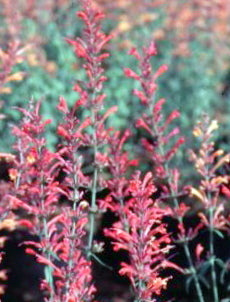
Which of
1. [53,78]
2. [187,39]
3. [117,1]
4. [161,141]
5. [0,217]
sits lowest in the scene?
[0,217]

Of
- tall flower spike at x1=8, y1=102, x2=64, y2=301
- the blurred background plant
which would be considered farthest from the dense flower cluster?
the blurred background plant

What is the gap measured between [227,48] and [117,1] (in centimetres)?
199

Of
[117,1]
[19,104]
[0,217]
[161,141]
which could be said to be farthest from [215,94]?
[0,217]

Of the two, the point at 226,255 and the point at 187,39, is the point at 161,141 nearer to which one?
the point at 226,255

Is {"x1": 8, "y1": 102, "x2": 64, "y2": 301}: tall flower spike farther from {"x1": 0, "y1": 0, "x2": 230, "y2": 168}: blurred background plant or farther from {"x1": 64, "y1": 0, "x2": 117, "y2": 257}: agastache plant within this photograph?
{"x1": 0, "y1": 0, "x2": 230, "y2": 168}: blurred background plant

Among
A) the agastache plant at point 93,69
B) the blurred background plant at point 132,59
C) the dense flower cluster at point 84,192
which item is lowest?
the dense flower cluster at point 84,192

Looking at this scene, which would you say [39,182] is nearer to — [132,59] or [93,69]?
[93,69]

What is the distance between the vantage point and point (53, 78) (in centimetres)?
932

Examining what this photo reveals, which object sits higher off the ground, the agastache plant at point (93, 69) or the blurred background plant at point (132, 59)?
the blurred background plant at point (132, 59)

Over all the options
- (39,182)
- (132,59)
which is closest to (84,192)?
(39,182)

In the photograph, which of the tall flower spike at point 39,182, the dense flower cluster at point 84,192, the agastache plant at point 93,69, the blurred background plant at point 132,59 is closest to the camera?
the dense flower cluster at point 84,192

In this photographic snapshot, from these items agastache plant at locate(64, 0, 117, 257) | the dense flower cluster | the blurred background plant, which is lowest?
the dense flower cluster

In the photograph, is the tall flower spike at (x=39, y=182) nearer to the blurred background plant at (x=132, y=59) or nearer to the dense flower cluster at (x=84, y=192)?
the dense flower cluster at (x=84, y=192)

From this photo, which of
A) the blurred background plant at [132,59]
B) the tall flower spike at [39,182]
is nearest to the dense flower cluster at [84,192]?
the tall flower spike at [39,182]
